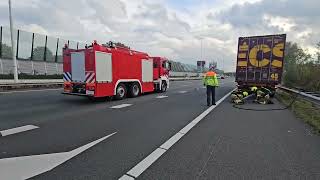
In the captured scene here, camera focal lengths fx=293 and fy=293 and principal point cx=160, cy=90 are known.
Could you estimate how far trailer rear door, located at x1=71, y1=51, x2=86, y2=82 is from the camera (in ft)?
48.5

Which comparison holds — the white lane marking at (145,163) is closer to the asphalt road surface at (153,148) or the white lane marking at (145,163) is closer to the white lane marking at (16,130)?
the asphalt road surface at (153,148)

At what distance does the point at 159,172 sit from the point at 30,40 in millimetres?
32563

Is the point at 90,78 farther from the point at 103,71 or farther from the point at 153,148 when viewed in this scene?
the point at 153,148

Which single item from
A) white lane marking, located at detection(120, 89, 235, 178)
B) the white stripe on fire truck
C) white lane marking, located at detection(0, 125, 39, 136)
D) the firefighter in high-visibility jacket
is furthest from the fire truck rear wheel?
white lane marking, located at detection(0, 125, 39, 136)

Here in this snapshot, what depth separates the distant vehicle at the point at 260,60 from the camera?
1780 centimetres

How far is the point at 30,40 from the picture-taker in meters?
32.8

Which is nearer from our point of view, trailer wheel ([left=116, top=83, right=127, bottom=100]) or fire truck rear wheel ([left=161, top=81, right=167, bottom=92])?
trailer wheel ([left=116, top=83, right=127, bottom=100])

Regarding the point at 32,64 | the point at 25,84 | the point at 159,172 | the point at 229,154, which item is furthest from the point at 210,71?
the point at 32,64

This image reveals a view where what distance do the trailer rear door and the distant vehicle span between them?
9.93 metres

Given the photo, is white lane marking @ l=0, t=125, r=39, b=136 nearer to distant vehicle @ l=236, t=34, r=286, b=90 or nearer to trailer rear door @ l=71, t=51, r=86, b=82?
trailer rear door @ l=71, t=51, r=86, b=82

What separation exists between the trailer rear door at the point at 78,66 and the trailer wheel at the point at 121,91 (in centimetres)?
217

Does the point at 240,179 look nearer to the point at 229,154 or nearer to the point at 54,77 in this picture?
the point at 229,154

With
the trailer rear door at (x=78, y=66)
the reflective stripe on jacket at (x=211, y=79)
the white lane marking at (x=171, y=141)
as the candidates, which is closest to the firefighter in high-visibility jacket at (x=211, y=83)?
the reflective stripe on jacket at (x=211, y=79)

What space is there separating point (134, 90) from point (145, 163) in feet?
43.4
